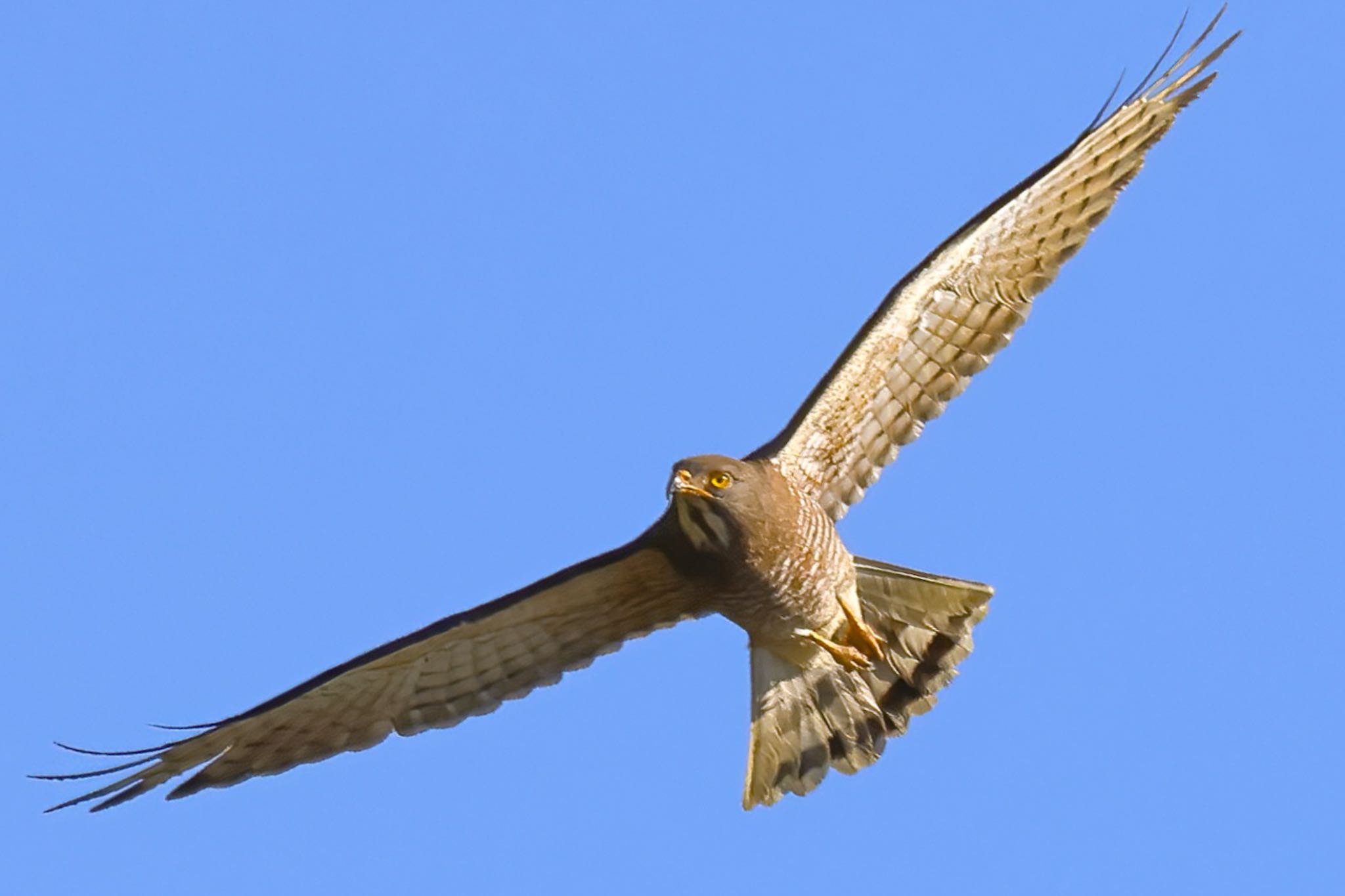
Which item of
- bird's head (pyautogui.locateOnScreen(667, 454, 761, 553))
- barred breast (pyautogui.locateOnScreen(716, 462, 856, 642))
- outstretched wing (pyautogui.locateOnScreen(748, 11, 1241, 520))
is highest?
outstretched wing (pyautogui.locateOnScreen(748, 11, 1241, 520))

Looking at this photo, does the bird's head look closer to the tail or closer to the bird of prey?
the bird of prey

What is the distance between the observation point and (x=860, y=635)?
13.7 metres

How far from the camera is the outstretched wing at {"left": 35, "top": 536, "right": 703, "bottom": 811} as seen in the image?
13.3 metres

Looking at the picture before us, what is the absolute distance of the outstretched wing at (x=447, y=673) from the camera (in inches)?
524

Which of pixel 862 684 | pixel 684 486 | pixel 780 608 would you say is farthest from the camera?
pixel 862 684

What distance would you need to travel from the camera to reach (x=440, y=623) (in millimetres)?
13320

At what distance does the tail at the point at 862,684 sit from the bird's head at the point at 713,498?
1.21m

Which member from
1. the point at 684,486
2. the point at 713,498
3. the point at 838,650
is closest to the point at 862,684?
the point at 838,650

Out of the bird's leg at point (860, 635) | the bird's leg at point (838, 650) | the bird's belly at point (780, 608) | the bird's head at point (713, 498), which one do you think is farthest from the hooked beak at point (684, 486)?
the bird's leg at point (860, 635)

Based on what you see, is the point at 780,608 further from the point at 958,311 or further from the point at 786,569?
the point at 958,311

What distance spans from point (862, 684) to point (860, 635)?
53cm

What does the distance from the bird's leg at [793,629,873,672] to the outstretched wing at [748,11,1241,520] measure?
77 centimetres

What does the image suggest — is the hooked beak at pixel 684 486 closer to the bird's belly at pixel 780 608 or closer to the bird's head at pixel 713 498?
the bird's head at pixel 713 498

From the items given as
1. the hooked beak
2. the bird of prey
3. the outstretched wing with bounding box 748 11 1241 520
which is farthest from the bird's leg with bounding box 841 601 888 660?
the hooked beak
